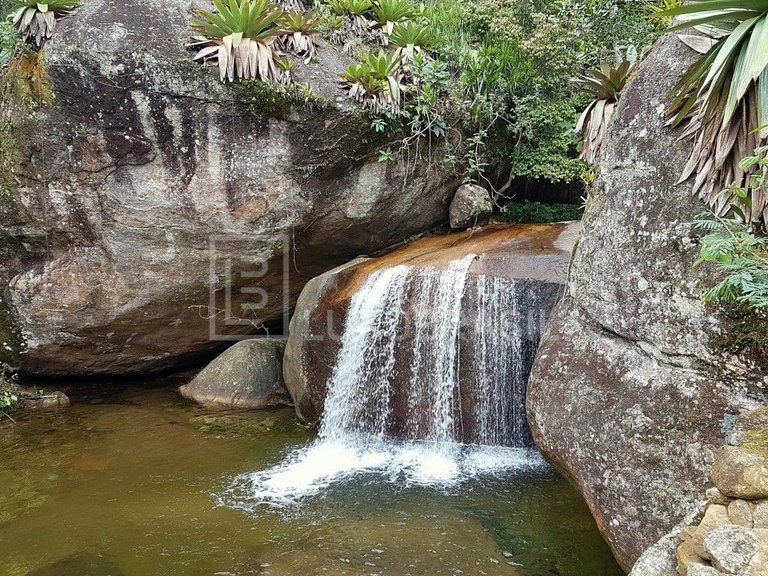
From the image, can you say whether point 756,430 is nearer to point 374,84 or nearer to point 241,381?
point 374,84

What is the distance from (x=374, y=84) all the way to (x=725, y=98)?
519 centimetres

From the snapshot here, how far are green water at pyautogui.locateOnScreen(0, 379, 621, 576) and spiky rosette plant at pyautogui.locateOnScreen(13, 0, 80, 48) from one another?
5.09 m

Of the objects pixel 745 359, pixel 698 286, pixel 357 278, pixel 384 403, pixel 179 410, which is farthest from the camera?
pixel 179 410

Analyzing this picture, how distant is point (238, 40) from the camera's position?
7.24 metres

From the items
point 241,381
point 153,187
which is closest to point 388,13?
point 153,187

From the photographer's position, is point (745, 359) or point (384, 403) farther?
point (384, 403)

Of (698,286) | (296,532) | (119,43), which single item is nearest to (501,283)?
(698,286)

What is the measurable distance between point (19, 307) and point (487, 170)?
735cm

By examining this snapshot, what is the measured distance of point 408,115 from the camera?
26.8 ft

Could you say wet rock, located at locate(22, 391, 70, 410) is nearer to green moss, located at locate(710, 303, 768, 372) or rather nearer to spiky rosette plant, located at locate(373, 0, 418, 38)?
spiky rosette plant, located at locate(373, 0, 418, 38)

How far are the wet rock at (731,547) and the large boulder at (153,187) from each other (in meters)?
6.70

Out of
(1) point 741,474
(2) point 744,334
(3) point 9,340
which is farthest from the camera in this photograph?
(3) point 9,340

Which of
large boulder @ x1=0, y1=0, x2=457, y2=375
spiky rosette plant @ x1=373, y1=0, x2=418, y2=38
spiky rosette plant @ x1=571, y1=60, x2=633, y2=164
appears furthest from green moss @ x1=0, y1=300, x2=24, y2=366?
spiky rosette plant @ x1=571, y1=60, x2=633, y2=164

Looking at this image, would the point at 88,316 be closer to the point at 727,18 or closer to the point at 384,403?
the point at 384,403
